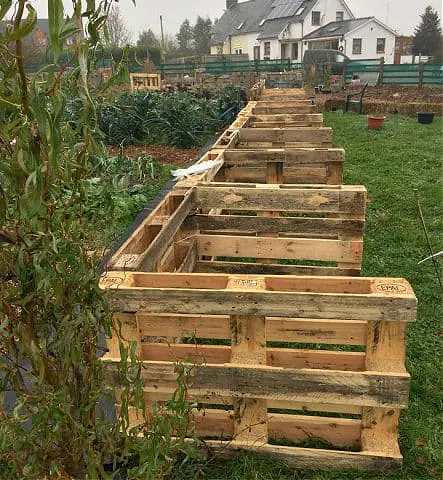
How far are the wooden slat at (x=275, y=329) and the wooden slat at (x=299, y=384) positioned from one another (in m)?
0.19

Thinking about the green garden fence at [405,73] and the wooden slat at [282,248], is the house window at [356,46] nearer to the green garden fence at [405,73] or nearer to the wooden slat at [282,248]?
the green garden fence at [405,73]

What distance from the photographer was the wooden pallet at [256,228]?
3.51m

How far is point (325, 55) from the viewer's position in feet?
96.0

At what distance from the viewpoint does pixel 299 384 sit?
7.54 ft

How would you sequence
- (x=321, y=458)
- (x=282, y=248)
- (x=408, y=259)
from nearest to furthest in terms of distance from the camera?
(x=321, y=458) → (x=282, y=248) → (x=408, y=259)

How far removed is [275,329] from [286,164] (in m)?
3.24

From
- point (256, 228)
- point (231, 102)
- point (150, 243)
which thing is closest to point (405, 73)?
point (231, 102)

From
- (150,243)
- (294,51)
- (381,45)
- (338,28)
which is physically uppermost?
(338,28)

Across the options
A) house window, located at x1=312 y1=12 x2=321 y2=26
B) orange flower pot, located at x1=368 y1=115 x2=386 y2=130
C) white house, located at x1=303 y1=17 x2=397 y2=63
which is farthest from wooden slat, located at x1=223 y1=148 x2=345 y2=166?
house window, located at x1=312 y1=12 x2=321 y2=26

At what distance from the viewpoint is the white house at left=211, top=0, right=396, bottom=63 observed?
42.9 meters

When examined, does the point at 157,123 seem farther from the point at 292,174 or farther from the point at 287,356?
the point at 287,356

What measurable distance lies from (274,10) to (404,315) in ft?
179

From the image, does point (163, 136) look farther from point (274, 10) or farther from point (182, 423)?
point (274, 10)

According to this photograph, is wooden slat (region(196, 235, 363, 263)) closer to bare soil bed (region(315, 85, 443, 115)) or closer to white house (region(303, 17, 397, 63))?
bare soil bed (region(315, 85, 443, 115))
